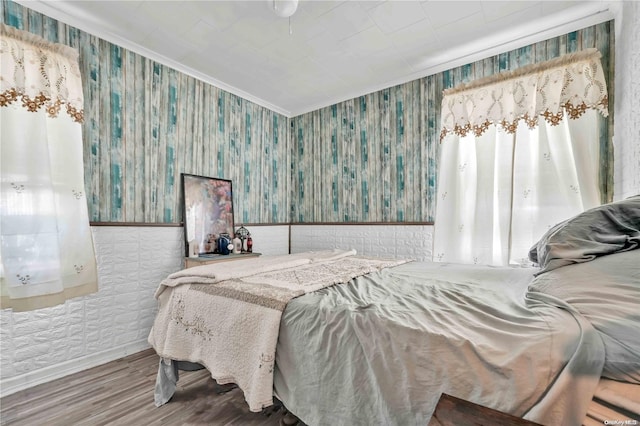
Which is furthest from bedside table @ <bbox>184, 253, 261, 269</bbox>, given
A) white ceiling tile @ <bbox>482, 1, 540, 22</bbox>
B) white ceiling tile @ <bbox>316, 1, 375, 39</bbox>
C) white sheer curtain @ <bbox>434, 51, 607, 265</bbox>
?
white ceiling tile @ <bbox>482, 1, 540, 22</bbox>

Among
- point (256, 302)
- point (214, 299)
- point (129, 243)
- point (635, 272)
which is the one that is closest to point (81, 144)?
point (129, 243)

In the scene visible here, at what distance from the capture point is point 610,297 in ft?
2.92

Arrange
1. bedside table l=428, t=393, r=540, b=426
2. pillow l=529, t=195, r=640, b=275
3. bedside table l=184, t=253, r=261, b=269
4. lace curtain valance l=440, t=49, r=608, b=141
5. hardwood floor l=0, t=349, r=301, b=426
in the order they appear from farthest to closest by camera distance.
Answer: bedside table l=184, t=253, r=261, b=269 < lace curtain valance l=440, t=49, r=608, b=141 < hardwood floor l=0, t=349, r=301, b=426 < pillow l=529, t=195, r=640, b=275 < bedside table l=428, t=393, r=540, b=426

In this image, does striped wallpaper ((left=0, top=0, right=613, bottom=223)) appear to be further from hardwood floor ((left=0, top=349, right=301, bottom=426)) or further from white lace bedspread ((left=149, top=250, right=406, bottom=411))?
white lace bedspread ((left=149, top=250, right=406, bottom=411))

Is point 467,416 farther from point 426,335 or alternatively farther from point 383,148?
point 383,148

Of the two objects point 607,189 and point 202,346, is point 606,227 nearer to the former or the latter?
point 607,189

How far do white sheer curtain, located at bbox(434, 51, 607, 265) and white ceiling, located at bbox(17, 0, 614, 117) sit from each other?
14.4 inches

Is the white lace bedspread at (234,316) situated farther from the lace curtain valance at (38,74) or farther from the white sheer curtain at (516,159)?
the lace curtain valance at (38,74)

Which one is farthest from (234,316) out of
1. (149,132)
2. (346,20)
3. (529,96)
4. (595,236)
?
(529,96)

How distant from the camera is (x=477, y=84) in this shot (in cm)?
287

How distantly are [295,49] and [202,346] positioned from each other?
265 cm

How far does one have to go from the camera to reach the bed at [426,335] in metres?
0.76

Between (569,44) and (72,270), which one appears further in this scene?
(569,44)

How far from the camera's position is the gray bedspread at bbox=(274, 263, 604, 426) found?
765 millimetres
